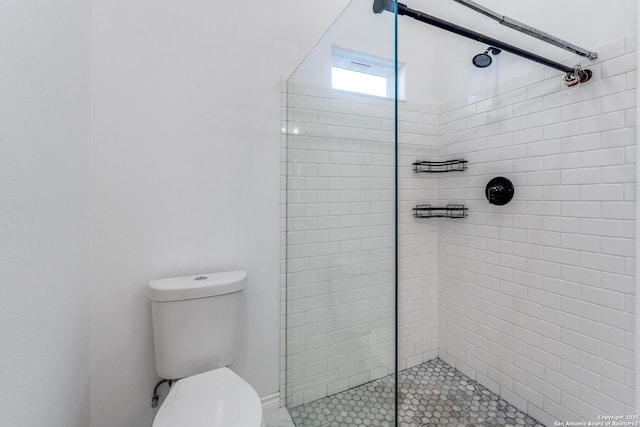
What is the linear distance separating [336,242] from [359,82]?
2.25 ft

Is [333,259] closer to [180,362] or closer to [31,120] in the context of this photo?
[180,362]

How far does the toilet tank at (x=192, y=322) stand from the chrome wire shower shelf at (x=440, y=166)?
148cm

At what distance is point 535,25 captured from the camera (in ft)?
5.26

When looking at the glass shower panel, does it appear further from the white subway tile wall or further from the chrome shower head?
the chrome shower head

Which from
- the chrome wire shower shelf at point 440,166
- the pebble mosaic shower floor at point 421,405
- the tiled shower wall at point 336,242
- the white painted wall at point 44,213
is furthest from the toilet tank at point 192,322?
the chrome wire shower shelf at point 440,166

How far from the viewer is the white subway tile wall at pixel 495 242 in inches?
46.1

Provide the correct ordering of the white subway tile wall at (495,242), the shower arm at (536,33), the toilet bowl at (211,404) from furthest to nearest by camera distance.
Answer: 1. the shower arm at (536,33)
2. the white subway tile wall at (495,242)
3. the toilet bowl at (211,404)

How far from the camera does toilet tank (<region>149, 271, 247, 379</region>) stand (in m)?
1.22

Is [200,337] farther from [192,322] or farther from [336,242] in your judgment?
[336,242]

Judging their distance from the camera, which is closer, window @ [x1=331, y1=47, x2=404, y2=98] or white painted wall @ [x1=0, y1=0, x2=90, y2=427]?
white painted wall @ [x1=0, y1=0, x2=90, y2=427]

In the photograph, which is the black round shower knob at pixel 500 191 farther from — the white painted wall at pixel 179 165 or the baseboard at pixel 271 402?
the baseboard at pixel 271 402

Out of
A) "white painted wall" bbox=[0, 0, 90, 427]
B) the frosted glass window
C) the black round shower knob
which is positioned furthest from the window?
the black round shower knob

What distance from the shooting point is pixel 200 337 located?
126cm

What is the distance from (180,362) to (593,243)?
6.43 feet
